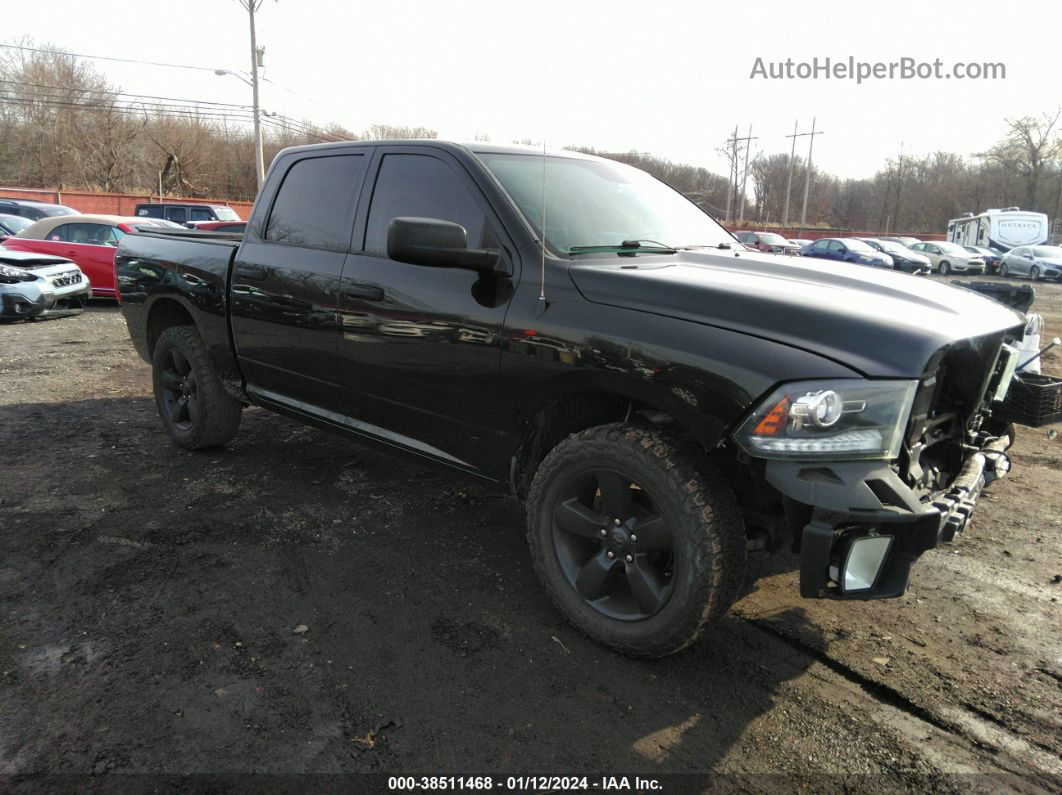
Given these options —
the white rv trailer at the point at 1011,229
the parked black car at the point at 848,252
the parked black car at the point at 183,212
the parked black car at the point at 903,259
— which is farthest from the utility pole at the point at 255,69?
the white rv trailer at the point at 1011,229

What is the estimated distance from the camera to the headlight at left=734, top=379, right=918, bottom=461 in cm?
225

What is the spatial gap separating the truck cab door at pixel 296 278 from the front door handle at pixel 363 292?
105 millimetres

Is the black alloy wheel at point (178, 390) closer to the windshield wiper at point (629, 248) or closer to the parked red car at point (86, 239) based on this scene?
the windshield wiper at point (629, 248)

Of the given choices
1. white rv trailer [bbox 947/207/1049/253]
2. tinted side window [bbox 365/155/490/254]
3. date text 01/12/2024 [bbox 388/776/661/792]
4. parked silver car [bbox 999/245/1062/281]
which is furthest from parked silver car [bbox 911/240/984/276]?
date text 01/12/2024 [bbox 388/776/661/792]

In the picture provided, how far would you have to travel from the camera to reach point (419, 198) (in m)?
3.52

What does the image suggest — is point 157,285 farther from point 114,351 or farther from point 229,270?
point 114,351

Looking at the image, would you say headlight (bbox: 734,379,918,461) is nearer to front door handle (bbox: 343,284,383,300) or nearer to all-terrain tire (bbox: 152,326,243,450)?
front door handle (bbox: 343,284,383,300)

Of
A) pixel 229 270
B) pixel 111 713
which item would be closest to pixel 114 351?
pixel 229 270

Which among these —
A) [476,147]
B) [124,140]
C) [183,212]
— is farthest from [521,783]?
[124,140]

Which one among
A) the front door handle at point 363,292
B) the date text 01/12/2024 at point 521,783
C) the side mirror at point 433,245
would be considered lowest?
the date text 01/12/2024 at point 521,783

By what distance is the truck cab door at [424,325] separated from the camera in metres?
3.12

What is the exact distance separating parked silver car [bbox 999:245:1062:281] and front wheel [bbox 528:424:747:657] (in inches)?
1282

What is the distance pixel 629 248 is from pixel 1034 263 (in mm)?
32670

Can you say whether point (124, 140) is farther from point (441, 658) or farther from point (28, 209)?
point (441, 658)
